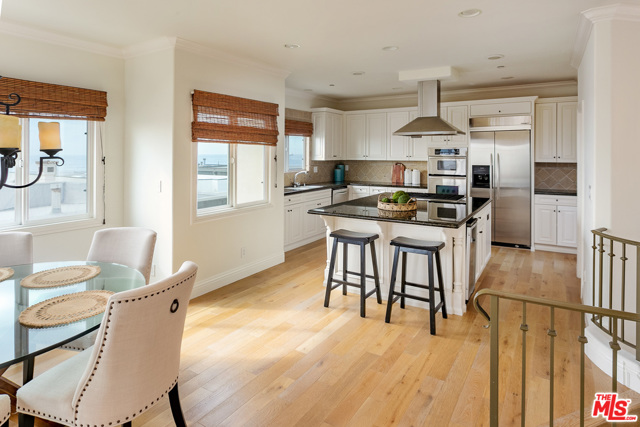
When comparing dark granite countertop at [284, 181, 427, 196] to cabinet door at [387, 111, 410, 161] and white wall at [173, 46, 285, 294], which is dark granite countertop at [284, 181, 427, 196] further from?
white wall at [173, 46, 285, 294]

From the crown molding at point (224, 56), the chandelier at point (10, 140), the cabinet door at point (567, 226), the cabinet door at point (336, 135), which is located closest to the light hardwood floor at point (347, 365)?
the chandelier at point (10, 140)

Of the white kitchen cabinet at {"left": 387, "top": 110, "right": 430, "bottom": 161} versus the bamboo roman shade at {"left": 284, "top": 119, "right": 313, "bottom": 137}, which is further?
the white kitchen cabinet at {"left": 387, "top": 110, "right": 430, "bottom": 161}

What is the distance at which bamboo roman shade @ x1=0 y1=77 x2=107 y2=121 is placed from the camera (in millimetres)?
3293

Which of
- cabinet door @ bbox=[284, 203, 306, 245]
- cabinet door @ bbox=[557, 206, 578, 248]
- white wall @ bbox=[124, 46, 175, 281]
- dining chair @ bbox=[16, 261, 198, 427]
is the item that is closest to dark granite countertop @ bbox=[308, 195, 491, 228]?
white wall @ bbox=[124, 46, 175, 281]

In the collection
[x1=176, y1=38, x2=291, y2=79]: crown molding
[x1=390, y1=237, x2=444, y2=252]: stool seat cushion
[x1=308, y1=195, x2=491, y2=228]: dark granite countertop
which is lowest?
[x1=390, y1=237, x2=444, y2=252]: stool seat cushion

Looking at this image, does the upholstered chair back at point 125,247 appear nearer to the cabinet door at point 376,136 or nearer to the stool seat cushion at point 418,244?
the stool seat cushion at point 418,244

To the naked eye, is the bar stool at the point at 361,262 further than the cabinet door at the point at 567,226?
No

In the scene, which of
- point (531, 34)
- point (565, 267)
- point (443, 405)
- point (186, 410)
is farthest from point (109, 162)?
point (565, 267)

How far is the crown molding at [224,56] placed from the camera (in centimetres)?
381

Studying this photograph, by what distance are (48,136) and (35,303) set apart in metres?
0.81

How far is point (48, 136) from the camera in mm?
1988

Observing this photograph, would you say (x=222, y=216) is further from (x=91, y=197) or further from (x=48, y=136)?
(x=48, y=136)

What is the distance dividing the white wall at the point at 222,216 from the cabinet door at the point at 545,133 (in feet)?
12.6

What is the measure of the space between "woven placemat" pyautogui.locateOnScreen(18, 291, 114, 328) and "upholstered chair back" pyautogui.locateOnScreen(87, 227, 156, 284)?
0.77 m
